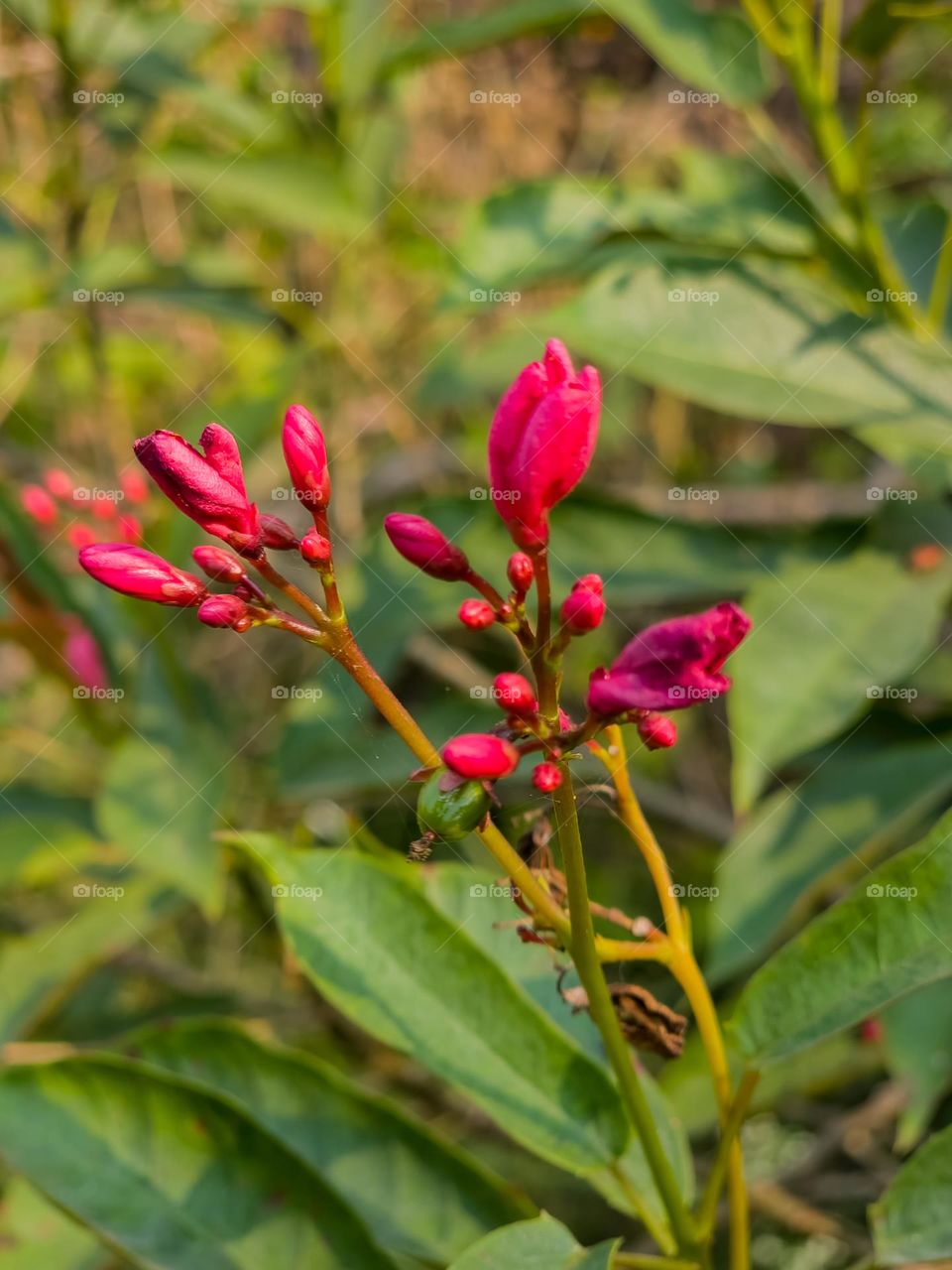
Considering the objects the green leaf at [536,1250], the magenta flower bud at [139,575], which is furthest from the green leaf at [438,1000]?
the magenta flower bud at [139,575]

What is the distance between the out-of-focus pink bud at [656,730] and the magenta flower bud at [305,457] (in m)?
0.28

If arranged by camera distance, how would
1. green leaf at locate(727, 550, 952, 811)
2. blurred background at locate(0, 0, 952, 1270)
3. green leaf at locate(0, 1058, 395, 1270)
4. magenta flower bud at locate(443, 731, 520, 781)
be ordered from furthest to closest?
blurred background at locate(0, 0, 952, 1270), green leaf at locate(727, 550, 952, 811), green leaf at locate(0, 1058, 395, 1270), magenta flower bud at locate(443, 731, 520, 781)

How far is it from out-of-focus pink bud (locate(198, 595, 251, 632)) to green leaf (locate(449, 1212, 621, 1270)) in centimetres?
47

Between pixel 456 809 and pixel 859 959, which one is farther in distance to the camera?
pixel 859 959


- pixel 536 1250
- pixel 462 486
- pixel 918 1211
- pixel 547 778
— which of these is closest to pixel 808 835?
pixel 918 1211

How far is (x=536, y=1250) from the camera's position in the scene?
3.04 ft

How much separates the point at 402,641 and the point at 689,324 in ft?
2.23

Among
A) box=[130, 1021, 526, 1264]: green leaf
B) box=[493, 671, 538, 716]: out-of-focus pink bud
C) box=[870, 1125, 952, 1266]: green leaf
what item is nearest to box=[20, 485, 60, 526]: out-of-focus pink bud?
box=[130, 1021, 526, 1264]: green leaf

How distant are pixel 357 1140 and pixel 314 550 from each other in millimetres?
791

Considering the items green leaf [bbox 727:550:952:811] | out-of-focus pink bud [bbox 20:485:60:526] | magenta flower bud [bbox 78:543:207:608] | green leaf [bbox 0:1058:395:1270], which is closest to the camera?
magenta flower bud [bbox 78:543:207:608]

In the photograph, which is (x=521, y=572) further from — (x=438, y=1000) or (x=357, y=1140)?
(x=357, y=1140)

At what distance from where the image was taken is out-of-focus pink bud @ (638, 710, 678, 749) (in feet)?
2.86

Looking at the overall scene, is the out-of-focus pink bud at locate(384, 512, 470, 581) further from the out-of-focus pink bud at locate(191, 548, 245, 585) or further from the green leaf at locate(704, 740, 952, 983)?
the green leaf at locate(704, 740, 952, 983)

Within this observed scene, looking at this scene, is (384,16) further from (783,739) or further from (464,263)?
(783,739)
